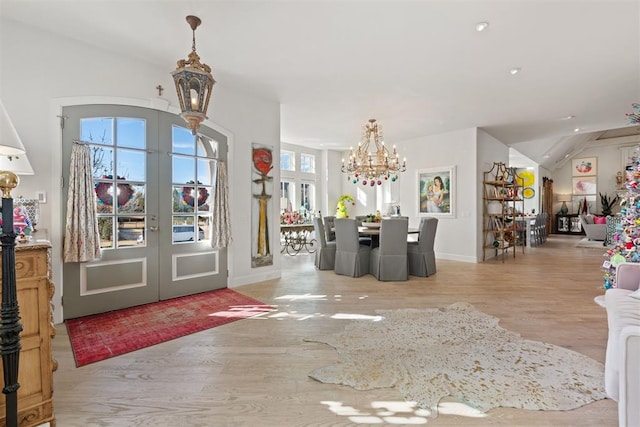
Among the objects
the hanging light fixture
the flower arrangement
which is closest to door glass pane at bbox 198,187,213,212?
the hanging light fixture

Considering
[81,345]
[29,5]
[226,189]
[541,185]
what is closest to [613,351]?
[81,345]

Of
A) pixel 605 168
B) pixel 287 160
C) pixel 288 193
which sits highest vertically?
pixel 605 168

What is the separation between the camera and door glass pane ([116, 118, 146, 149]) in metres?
3.66

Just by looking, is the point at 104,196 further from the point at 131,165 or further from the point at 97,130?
the point at 97,130

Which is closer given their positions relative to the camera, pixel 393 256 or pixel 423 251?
pixel 393 256

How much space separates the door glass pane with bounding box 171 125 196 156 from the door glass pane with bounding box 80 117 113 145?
71 centimetres

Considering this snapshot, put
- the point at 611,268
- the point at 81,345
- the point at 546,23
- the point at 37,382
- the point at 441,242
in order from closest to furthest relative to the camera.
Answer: the point at 37,382, the point at 81,345, the point at 546,23, the point at 611,268, the point at 441,242

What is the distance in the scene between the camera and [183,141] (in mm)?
4215

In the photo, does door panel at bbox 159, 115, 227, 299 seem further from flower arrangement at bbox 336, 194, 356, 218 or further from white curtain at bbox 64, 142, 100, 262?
flower arrangement at bbox 336, 194, 356, 218

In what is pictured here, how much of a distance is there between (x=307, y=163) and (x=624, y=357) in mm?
8685

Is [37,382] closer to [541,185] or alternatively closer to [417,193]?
[417,193]

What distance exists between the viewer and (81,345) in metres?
2.73

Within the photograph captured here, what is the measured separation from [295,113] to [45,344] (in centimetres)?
502

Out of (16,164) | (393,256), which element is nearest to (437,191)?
(393,256)
